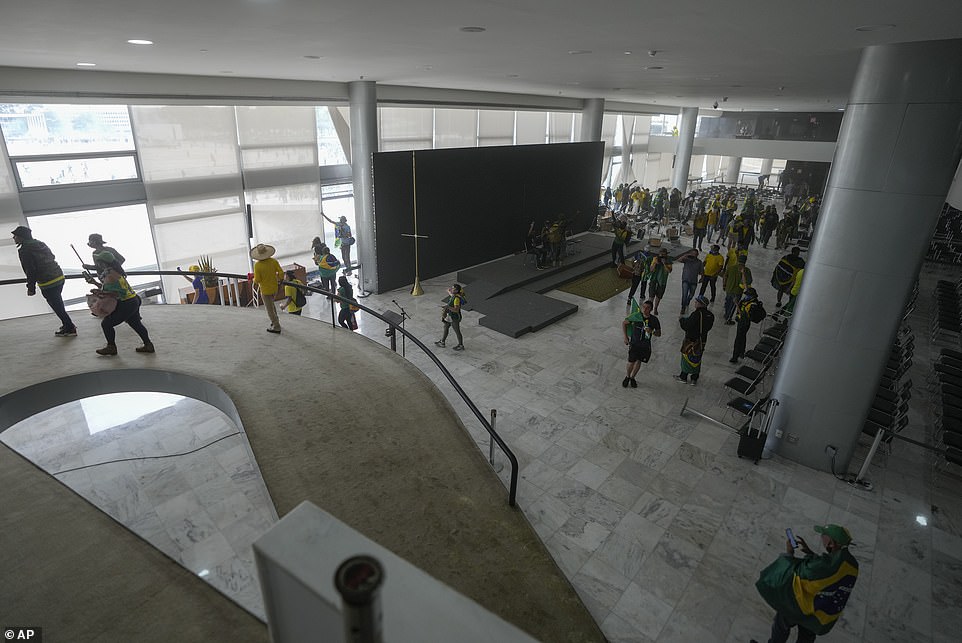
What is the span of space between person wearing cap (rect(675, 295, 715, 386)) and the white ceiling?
354 centimetres

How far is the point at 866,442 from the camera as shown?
277 inches

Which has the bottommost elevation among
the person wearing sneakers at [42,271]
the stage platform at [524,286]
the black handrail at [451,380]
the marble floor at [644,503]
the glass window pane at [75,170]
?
the marble floor at [644,503]

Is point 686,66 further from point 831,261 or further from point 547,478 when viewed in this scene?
point 547,478

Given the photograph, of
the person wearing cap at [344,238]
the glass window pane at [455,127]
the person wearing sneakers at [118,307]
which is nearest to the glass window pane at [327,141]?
the person wearing cap at [344,238]

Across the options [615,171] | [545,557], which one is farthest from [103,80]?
[615,171]

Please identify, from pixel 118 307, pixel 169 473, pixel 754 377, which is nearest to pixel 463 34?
pixel 118 307

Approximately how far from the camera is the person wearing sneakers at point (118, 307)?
18.1 ft

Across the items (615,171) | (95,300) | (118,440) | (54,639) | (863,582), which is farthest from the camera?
(615,171)

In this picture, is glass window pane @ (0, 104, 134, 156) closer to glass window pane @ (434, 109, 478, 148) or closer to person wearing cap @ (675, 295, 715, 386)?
glass window pane @ (434, 109, 478, 148)

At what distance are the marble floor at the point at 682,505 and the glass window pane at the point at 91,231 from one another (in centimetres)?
641

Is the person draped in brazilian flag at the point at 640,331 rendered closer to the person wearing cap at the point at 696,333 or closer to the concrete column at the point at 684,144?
the person wearing cap at the point at 696,333

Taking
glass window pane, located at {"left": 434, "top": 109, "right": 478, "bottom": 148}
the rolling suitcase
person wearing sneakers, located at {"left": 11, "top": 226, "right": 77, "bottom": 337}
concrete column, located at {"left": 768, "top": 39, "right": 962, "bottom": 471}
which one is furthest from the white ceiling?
glass window pane, located at {"left": 434, "top": 109, "right": 478, "bottom": 148}

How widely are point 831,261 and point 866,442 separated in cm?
300

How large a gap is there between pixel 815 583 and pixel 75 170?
12494 mm
